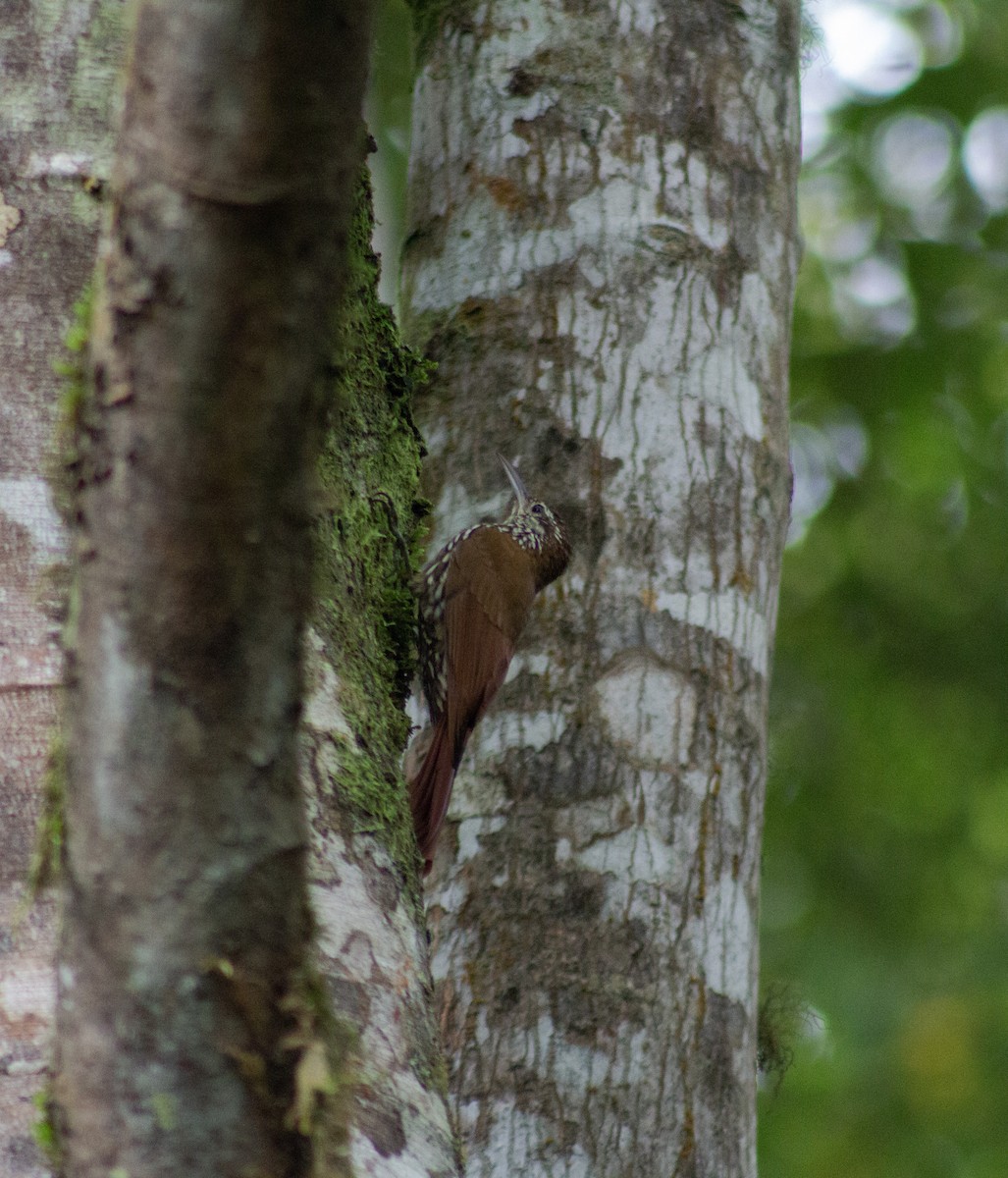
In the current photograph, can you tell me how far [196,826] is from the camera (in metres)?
0.98

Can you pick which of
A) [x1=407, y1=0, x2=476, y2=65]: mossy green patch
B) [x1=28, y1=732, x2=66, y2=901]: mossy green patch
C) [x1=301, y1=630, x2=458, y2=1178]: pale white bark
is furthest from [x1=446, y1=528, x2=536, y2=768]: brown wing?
[x1=28, y1=732, x2=66, y2=901]: mossy green patch

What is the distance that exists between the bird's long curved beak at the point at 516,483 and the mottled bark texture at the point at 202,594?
1777mm

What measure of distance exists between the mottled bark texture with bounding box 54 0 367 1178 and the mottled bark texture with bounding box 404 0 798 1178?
4.40 feet

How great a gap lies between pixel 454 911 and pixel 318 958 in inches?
40.0

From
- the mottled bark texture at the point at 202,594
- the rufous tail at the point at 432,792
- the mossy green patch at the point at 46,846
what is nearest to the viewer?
the mottled bark texture at the point at 202,594

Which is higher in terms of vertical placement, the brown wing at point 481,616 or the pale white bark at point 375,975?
the brown wing at point 481,616

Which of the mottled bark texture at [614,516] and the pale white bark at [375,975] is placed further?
the mottled bark texture at [614,516]

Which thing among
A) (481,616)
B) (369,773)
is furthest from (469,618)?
(369,773)

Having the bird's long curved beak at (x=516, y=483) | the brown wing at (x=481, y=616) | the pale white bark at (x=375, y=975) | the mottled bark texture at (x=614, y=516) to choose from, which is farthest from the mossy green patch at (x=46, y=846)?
the brown wing at (x=481, y=616)

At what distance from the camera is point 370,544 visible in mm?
2268

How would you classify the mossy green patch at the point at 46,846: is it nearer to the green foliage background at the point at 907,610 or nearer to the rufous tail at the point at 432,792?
the rufous tail at the point at 432,792

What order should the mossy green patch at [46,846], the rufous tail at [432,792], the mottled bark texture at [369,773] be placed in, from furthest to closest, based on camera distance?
the rufous tail at [432,792] < the mottled bark texture at [369,773] < the mossy green patch at [46,846]

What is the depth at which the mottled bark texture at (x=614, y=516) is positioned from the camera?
2.33m

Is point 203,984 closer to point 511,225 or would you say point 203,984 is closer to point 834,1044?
point 511,225
